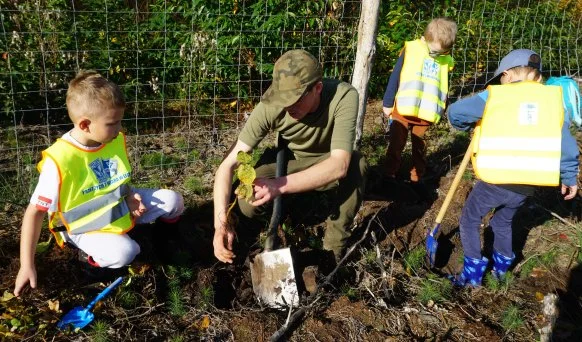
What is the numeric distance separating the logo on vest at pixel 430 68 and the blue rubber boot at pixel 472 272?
1.56 meters

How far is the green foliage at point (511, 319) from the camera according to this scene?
2.77m

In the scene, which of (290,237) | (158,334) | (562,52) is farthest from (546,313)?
(562,52)

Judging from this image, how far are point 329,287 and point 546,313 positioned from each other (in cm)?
120

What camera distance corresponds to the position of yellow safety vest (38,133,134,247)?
7.91ft

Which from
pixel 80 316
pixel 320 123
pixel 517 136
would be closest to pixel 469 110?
pixel 517 136

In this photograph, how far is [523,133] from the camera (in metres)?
2.77

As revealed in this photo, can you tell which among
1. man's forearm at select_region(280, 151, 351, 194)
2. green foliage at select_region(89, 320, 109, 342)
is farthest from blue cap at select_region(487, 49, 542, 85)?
green foliage at select_region(89, 320, 109, 342)

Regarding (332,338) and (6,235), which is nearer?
(332,338)

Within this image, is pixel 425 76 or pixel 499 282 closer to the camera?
pixel 499 282

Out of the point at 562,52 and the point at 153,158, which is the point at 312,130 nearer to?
the point at 153,158

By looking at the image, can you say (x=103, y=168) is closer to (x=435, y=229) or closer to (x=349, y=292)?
(x=349, y=292)

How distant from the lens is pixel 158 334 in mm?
2533

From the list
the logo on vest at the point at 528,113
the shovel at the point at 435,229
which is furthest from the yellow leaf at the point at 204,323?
the logo on vest at the point at 528,113

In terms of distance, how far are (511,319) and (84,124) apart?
259cm
